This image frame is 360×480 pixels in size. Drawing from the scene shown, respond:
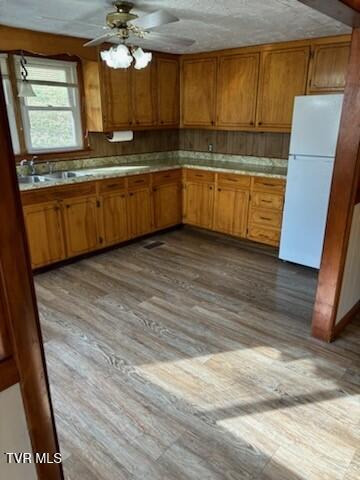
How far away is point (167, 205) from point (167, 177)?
1.21 ft

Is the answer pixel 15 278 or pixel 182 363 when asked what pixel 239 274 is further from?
pixel 15 278

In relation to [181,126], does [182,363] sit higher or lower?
lower

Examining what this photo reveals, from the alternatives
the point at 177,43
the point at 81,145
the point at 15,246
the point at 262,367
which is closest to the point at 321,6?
the point at 177,43

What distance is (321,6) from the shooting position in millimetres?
1621

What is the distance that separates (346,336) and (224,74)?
3.31 metres

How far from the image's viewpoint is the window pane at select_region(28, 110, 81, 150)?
12.4 feet

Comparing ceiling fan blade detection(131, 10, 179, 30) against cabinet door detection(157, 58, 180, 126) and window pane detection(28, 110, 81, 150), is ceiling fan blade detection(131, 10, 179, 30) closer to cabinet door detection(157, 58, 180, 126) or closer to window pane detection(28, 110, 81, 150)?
window pane detection(28, 110, 81, 150)

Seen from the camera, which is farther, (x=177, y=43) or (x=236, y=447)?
(x=177, y=43)

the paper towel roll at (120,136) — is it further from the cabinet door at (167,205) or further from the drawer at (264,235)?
the drawer at (264,235)

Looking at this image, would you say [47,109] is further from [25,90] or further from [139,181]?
[139,181]

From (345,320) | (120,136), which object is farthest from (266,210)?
(120,136)

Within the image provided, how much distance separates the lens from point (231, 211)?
4352 mm

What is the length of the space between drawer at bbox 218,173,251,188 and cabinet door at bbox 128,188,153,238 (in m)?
0.91

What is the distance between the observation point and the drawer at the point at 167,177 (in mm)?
4433
